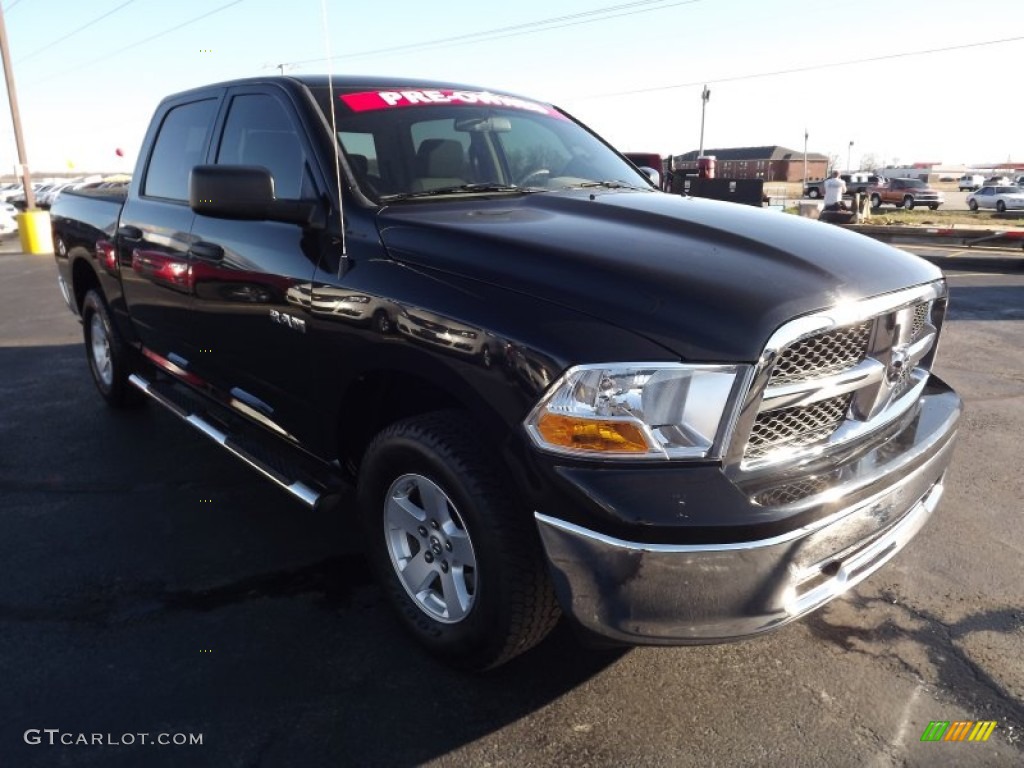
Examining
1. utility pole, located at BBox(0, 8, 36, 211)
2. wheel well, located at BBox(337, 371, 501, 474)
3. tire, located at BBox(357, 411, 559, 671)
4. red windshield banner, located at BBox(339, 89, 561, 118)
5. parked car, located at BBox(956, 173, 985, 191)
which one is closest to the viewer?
tire, located at BBox(357, 411, 559, 671)

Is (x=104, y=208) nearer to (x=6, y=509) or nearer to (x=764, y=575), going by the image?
(x=6, y=509)

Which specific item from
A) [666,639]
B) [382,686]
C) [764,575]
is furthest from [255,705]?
[764,575]

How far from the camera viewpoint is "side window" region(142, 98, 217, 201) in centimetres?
396

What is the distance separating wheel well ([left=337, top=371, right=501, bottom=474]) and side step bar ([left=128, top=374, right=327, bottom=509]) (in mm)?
187

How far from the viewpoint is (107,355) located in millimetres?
5398

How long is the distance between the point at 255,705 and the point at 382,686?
0.39 meters

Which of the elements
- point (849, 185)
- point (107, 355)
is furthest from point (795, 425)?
point (849, 185)

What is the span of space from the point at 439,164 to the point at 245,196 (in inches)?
32.9

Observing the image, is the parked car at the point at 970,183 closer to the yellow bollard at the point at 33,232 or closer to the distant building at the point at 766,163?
the distant building at the point at 766,163

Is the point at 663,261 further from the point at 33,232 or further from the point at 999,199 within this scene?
the point at 999,199

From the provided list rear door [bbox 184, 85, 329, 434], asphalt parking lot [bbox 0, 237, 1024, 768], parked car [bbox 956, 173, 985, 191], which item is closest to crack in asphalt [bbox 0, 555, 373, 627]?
asphalt parking lot [bbox 0, 237, 1024, 768]

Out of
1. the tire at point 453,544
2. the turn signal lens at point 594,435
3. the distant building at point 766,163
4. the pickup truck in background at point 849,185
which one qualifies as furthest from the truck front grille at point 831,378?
the distant building at point 766,163

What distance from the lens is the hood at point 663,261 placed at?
2.03 m

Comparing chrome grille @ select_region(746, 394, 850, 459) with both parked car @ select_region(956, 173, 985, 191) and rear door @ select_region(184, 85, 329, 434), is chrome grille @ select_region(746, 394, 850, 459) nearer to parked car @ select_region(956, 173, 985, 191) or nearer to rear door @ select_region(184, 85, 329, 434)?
rear door @ select_region(184, 85, 329, 434)
